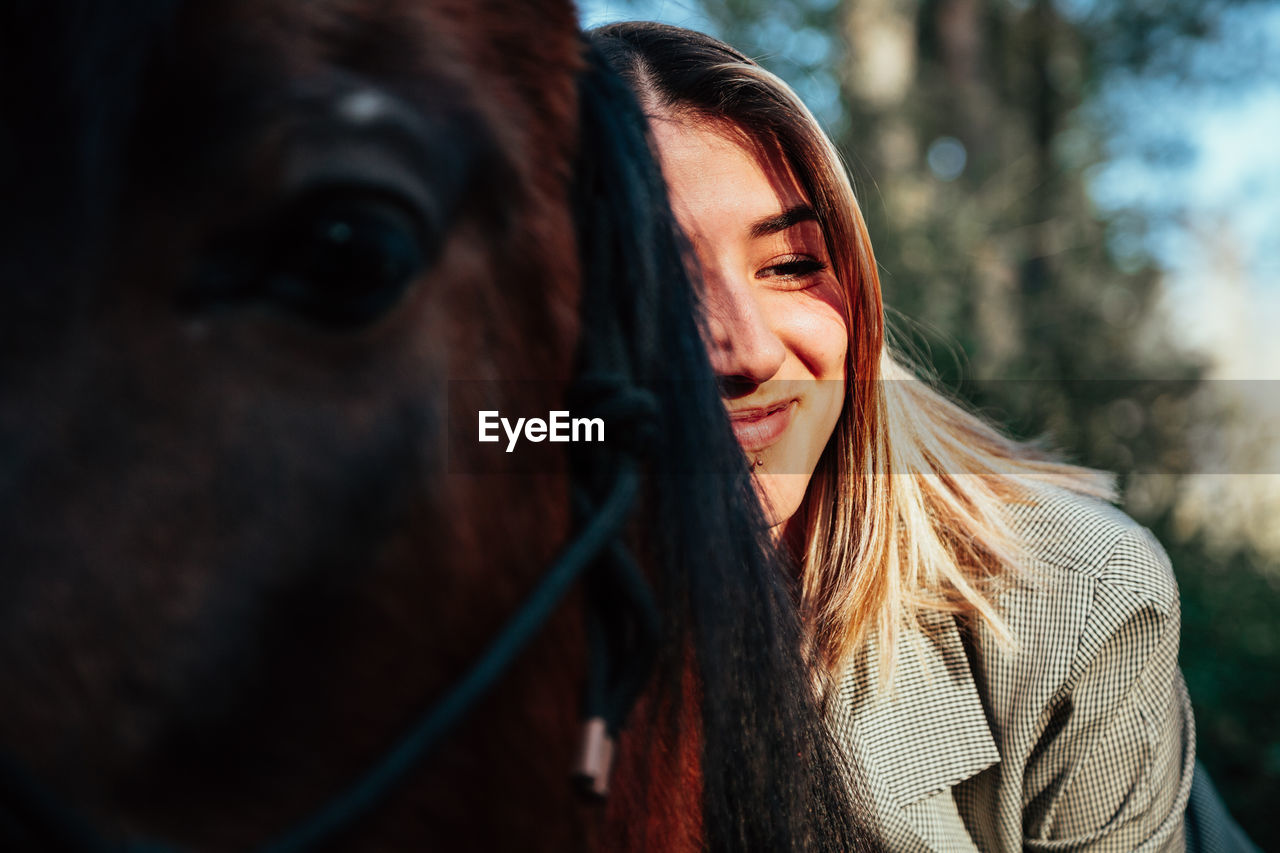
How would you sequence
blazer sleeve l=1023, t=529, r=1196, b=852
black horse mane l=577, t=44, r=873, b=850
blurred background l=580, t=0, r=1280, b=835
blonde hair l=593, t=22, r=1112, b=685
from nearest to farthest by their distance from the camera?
black horse mane l=577, t=44, r=873, b=850
blazer sleeve l=1023, t=529, r=1196, b=852
blonde hair l=593, t=22, r=1112, b=685
blurred background l=580, t=0, r=1280, b=835

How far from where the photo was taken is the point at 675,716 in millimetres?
1054

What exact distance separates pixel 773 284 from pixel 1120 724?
108cm

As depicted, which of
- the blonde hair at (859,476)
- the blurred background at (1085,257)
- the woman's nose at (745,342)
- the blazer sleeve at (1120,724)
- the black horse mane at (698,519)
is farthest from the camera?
the blurred background at (1085,257)

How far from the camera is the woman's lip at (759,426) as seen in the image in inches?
70.2

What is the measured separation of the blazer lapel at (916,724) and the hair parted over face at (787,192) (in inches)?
13.9

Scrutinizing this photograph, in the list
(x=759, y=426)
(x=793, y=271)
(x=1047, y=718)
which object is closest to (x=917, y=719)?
(x=1047, y=718)

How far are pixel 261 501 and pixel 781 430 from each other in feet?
4.11

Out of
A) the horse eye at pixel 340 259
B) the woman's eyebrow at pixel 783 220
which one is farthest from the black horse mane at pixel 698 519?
the woman's eyebrow at pixel 783 220

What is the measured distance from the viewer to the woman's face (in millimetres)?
1764

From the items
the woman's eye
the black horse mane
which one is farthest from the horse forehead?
the woman's eye

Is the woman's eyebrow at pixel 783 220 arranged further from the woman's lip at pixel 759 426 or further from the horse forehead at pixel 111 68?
the horse forehead at pixel 111 68

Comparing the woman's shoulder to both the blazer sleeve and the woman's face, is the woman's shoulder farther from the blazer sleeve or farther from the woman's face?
the woman's face

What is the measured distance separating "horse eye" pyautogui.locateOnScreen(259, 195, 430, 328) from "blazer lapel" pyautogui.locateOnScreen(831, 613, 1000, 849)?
1.25 metres

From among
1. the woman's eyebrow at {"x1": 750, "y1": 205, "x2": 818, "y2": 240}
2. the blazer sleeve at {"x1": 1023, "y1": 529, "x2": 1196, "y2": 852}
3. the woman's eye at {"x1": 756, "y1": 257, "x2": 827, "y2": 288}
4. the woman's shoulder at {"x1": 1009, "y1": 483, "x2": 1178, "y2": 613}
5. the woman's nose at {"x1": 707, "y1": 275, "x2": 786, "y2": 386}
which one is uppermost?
the woman's eyebrow at {"x1": 750, "y1": 205, "x2": 818, "y2": 240}
